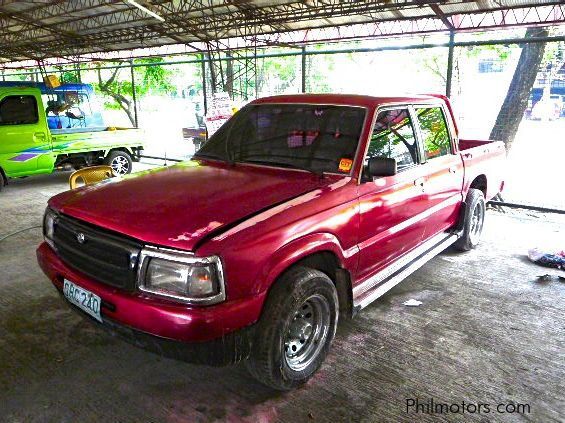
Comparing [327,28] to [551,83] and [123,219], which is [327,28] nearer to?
[551,83]

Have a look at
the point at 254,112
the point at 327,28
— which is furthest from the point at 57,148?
the point at 254,112

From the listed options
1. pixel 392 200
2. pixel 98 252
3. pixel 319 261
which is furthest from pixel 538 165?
pixel 98 252

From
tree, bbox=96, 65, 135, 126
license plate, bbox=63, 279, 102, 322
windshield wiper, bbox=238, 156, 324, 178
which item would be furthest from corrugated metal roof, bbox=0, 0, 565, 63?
license plate, bbox=63, 279, 102, 322

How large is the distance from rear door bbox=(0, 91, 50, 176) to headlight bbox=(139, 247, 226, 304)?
7551mm

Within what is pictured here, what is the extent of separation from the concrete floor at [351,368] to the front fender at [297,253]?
0.81 meters

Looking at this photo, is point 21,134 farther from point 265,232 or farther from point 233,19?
point 265,232

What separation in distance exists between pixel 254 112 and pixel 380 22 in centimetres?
489

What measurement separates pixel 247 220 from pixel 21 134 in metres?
7.76

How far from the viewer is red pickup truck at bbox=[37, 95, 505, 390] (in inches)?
92.5

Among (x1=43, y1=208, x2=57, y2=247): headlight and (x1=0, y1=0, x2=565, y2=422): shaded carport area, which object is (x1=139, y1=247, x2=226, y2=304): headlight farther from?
(x1=43, y1=208, x2=57, y2=247): headlight

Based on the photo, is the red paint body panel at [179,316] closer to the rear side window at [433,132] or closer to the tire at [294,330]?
the tire at [294,330]

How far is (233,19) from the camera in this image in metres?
8.73

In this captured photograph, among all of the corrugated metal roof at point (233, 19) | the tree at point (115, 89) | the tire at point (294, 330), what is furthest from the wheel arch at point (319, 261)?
the tree at point (115, 89)

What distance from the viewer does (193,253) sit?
228 cm
